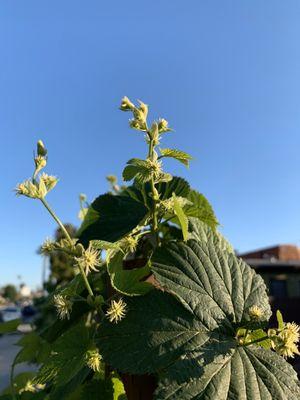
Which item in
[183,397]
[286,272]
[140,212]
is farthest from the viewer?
[286,272]

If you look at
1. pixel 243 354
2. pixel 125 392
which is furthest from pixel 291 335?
pixel 125 392

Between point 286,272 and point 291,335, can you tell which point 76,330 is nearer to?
point 291,335

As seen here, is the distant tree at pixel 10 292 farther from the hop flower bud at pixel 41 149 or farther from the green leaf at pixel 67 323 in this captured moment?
the hop flower bud at pixel 41 149

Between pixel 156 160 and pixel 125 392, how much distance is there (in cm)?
36

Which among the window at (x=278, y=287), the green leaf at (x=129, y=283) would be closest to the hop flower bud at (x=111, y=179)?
the green leaf at (x=129, y=283)

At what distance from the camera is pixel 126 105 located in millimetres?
656

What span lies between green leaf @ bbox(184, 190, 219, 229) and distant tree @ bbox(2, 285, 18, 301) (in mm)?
56416

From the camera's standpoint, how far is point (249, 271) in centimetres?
70

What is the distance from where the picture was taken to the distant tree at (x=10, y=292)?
176 ft

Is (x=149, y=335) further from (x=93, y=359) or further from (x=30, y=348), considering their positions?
(x=30, y=348)

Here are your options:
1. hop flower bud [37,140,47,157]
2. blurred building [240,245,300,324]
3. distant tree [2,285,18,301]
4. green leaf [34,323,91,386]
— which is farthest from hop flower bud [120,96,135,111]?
distant tree [2,285,18,301]

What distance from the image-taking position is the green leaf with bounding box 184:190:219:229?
2.71ft

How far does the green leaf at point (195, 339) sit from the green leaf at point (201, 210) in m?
0.16

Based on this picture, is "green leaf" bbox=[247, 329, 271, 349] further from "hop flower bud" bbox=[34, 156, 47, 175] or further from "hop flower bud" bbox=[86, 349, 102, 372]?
"hop flower bud" bbox=[34, 156, 47, 175]
